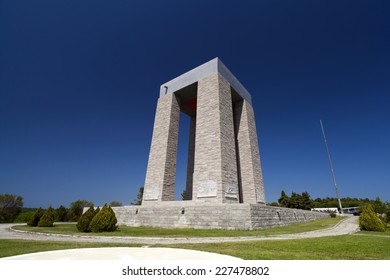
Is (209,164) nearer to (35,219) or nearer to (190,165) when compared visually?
(190,165)

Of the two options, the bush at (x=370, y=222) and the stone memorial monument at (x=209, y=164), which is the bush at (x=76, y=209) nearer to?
the stone memorial monument at (x=209, y=164)

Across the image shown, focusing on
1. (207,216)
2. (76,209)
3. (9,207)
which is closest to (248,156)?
(207,216)

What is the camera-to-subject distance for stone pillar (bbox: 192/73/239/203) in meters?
15.5

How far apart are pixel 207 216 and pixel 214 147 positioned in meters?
5.94

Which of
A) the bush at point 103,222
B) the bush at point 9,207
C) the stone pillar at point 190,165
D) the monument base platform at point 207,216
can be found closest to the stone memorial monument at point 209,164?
the monument base platform at point 207,216

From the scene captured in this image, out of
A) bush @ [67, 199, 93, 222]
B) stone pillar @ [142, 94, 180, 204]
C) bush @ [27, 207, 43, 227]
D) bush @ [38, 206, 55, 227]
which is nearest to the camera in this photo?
bush @ [38, 206, 55, 227]

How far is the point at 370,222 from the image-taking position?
462 inches

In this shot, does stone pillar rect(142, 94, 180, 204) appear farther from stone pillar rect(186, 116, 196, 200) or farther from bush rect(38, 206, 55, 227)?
bush rect(38, 206, 55, 227)

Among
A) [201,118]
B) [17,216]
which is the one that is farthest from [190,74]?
[17,216]

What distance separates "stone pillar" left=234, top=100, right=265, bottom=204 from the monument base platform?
413cm

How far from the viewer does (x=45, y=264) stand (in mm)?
3539

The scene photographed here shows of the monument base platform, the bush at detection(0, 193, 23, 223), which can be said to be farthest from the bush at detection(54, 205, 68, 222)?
the monument base platform

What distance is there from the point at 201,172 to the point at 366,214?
422 inches

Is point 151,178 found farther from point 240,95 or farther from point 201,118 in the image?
point 240,95
